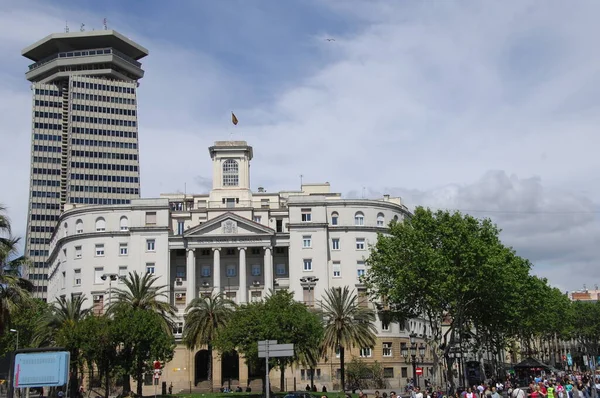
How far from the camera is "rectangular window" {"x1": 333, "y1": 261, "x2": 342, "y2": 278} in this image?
281 ft

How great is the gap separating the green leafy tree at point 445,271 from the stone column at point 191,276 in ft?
85.3

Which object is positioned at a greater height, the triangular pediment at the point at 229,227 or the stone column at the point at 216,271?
the triangular pediment at the point at 229,227

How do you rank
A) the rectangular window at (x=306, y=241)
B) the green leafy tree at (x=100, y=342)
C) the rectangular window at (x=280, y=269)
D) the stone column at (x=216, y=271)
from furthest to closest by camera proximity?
1. the rectangular window at (x=280, y=269)
2. the rectangular window at (x=306, y=241)
3. the stone column at (x=216, y=271)
4. the green leafy tree at (x=100, y=342)

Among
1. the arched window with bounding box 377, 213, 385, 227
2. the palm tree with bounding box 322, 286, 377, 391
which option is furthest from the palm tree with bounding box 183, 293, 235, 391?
the arched window with bounding box 377, 213, 385, 227

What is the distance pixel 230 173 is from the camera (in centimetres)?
9506

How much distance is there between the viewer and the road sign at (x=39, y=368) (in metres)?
37.7

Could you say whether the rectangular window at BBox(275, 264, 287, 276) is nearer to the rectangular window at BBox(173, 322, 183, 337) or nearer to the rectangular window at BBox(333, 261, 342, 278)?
the rectangular window at BBox(333, 261, 342, 278)

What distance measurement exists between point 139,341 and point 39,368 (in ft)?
64.9

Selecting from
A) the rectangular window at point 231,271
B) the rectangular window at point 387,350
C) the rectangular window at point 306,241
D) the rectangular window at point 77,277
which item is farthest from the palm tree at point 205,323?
the rectangular window at point 387,350

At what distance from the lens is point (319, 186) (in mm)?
99750

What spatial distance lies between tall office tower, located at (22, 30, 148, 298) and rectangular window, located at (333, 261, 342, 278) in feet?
231

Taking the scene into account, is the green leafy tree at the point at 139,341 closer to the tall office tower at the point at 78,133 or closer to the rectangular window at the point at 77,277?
the rectangular window at the point at 77,277

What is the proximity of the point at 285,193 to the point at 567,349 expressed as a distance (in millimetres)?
107944

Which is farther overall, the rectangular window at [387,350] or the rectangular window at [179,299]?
the rectangular window at [179,299]
